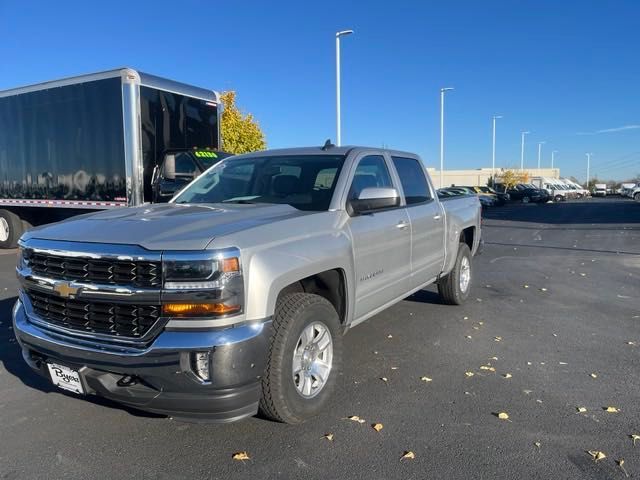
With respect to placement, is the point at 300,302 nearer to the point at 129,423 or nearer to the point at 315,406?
the point at 315,406

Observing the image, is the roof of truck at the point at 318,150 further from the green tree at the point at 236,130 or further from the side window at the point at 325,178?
the green tree at the point at 236,130

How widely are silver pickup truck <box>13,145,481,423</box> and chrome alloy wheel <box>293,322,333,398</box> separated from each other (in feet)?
0.04

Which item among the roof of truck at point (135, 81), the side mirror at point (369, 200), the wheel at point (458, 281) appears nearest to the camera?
the side mirror at point (369, 200)

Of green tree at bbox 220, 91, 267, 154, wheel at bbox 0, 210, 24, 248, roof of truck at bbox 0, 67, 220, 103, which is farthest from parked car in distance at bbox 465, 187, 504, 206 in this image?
wheel at bbox 0, 210, 24, 248

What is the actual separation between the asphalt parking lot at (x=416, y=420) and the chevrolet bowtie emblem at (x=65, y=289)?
3.21 feet

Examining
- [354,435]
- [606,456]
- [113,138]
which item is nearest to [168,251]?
[354,435]

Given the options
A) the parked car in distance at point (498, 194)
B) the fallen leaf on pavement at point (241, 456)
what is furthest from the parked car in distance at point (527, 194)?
the fallen leaf on pavement at point (241, 456)

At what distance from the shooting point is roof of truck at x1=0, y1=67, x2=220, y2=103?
9.12 m

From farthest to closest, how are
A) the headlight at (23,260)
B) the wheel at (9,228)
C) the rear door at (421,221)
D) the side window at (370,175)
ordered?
the wheel at (9,228) < the rear door at (421,221) < the side window at (370,175) < the headlight at (23,260)

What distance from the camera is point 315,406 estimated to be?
3.53 metres

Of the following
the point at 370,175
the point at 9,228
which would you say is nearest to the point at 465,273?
the point at 370,175

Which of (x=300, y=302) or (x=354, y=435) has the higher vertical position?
(x=300, y=302)

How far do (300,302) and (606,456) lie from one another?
2.05 meters

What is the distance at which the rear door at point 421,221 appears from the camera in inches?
205
